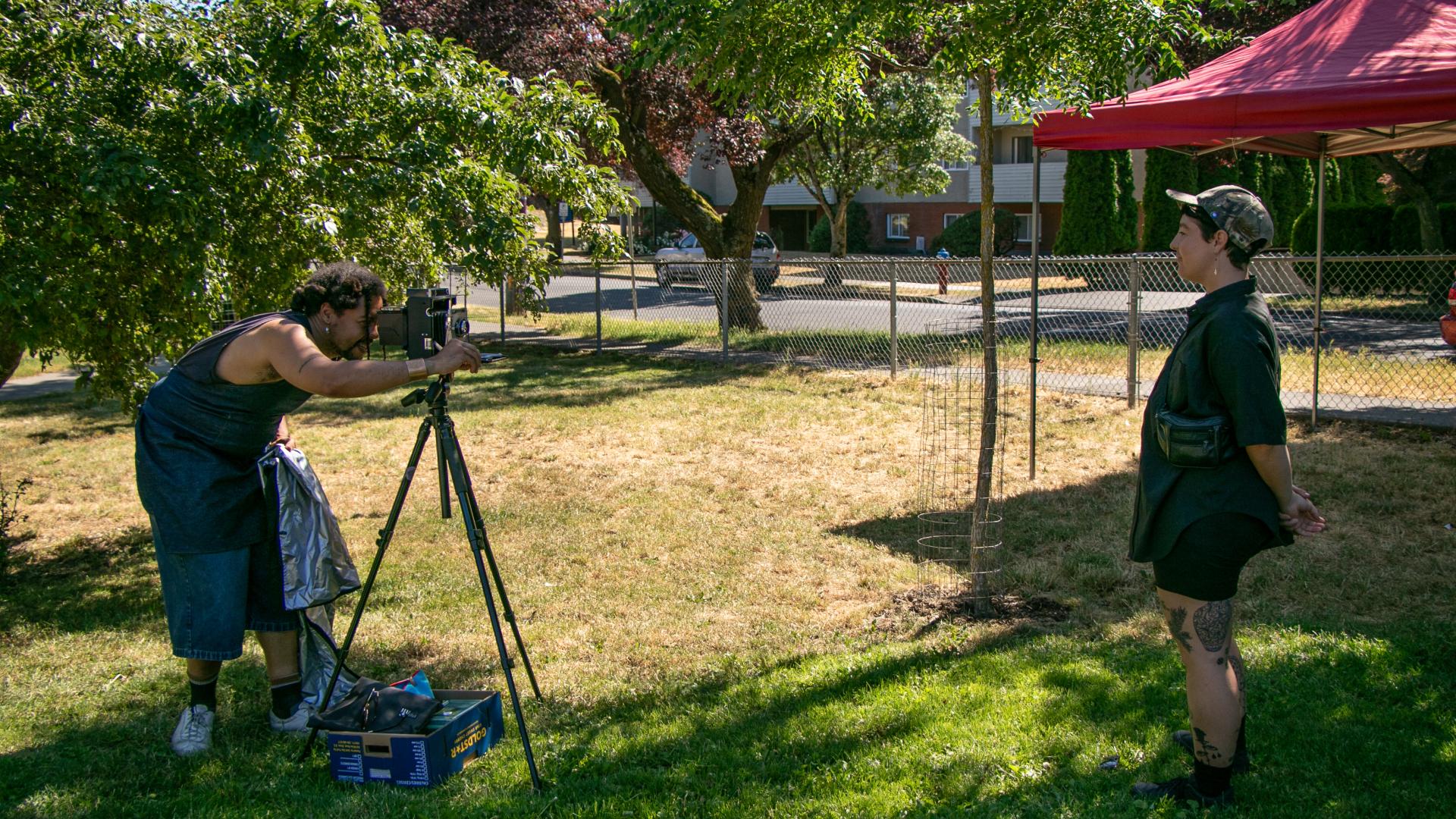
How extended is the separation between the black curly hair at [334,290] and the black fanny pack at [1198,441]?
2830 mm

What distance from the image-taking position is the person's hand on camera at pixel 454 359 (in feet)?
11.9

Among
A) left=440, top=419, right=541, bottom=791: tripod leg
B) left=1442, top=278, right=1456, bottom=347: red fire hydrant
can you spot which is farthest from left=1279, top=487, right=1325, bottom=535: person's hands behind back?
left=1442, top=278, right=1456, bottom=347: red fire hydrant

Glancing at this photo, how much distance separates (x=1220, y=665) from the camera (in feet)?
10.8

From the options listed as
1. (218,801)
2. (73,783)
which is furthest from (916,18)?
(73,783)

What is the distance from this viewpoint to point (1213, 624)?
3.27 meters

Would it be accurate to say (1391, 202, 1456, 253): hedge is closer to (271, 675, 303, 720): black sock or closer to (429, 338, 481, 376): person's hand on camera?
(429, 338, 481, 376): person's hand on camera

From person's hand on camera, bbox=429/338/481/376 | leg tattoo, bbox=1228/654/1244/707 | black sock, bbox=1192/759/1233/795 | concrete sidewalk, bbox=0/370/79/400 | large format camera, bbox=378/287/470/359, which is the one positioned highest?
large format camera, bbox=378/287/470/359

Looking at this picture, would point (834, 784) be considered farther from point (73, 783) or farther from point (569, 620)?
point (73, 783)

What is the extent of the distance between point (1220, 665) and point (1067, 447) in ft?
18.8

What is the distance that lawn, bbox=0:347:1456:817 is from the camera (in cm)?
367

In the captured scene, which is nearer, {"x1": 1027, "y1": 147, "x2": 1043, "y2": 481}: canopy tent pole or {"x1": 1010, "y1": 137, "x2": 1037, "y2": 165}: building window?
{"x1": 1027, "y1": 147, "x2": 1043, "y2": 481}: canopy tent pole

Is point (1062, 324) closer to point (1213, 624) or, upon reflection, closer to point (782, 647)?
point (782, 647)

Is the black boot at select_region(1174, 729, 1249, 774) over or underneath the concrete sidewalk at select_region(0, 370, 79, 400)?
underneath

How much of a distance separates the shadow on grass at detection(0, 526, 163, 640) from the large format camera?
299 cm
